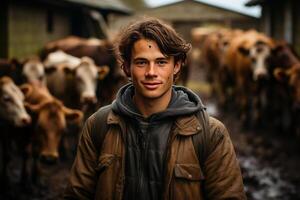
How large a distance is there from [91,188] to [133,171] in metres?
0.29

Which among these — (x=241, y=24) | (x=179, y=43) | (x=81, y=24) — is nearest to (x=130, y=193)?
(x=179, y=43)

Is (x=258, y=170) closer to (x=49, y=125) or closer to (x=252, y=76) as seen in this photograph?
(x=49, y=125)

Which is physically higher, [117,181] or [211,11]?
[211,11]

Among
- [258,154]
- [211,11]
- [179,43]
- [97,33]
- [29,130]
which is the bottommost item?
[258,154]

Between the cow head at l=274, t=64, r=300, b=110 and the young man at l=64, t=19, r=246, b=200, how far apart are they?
704cm

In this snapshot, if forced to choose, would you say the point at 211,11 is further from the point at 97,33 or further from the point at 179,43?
the point at 179,43

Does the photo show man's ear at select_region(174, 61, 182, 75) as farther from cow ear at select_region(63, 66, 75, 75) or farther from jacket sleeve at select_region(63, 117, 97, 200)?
cow ear at select_region(63, 66, 75, 75)

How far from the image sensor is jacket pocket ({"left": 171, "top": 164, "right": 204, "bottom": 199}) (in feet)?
8.98

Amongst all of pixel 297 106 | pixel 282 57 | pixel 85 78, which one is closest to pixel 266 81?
pixel 282 57

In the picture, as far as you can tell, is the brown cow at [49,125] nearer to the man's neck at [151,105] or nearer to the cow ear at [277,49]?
the man's neck at [151,105]

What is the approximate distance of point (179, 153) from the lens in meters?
2.76

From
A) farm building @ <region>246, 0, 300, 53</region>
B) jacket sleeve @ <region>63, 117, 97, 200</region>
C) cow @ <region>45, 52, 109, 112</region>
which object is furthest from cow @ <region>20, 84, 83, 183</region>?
farm building @ <region>246, 0, 300, 53</region>

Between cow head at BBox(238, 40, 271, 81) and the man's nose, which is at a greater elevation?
cow head at BBox(238, 40, 271, 81)

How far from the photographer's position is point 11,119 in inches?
283
